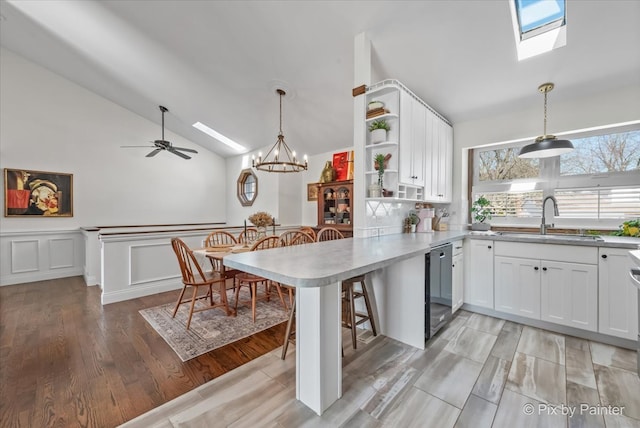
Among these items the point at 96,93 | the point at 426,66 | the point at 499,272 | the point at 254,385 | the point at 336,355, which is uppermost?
the point at 96,93

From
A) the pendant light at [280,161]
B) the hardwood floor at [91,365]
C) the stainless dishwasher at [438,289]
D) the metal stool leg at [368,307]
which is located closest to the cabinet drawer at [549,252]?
the stainless dishwasher at [438,289]

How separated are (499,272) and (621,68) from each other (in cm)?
210

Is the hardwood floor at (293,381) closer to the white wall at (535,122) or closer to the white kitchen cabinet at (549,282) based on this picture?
the white kitchen cabinet at (549,282)

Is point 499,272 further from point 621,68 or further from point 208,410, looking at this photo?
point 208,410

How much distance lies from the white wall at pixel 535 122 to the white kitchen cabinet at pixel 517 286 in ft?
3.09

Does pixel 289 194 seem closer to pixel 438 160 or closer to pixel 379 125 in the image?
pixel 438 160

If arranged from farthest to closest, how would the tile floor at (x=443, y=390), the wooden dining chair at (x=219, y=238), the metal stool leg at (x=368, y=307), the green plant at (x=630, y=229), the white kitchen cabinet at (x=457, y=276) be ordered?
1. the wooden dining chair at (x=219, y=238)
2. the white kitchen cabinet at (x=457, y=276)
3. the green plant at (x=630, y=229)
4. the metal stool leg at (x=368, y=307)
5. the tile floor at (x=443, y=390)

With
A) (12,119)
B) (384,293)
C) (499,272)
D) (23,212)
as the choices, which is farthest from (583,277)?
(12,119)

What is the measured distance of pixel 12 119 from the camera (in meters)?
4.29

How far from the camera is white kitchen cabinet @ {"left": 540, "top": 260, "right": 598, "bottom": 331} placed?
223 cm

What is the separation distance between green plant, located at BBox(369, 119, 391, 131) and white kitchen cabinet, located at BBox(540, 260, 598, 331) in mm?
1976

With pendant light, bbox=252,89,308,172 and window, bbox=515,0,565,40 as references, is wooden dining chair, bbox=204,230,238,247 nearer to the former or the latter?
pendant light, bbox=252,89,308,172

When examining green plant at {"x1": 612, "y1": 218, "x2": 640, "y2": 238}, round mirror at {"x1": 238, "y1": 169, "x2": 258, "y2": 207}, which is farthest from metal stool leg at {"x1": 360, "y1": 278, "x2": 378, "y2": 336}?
round mirror at {"x1": 238, "y1": 169, "x2": 258, "y2": 207}

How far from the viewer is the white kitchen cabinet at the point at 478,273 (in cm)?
273
